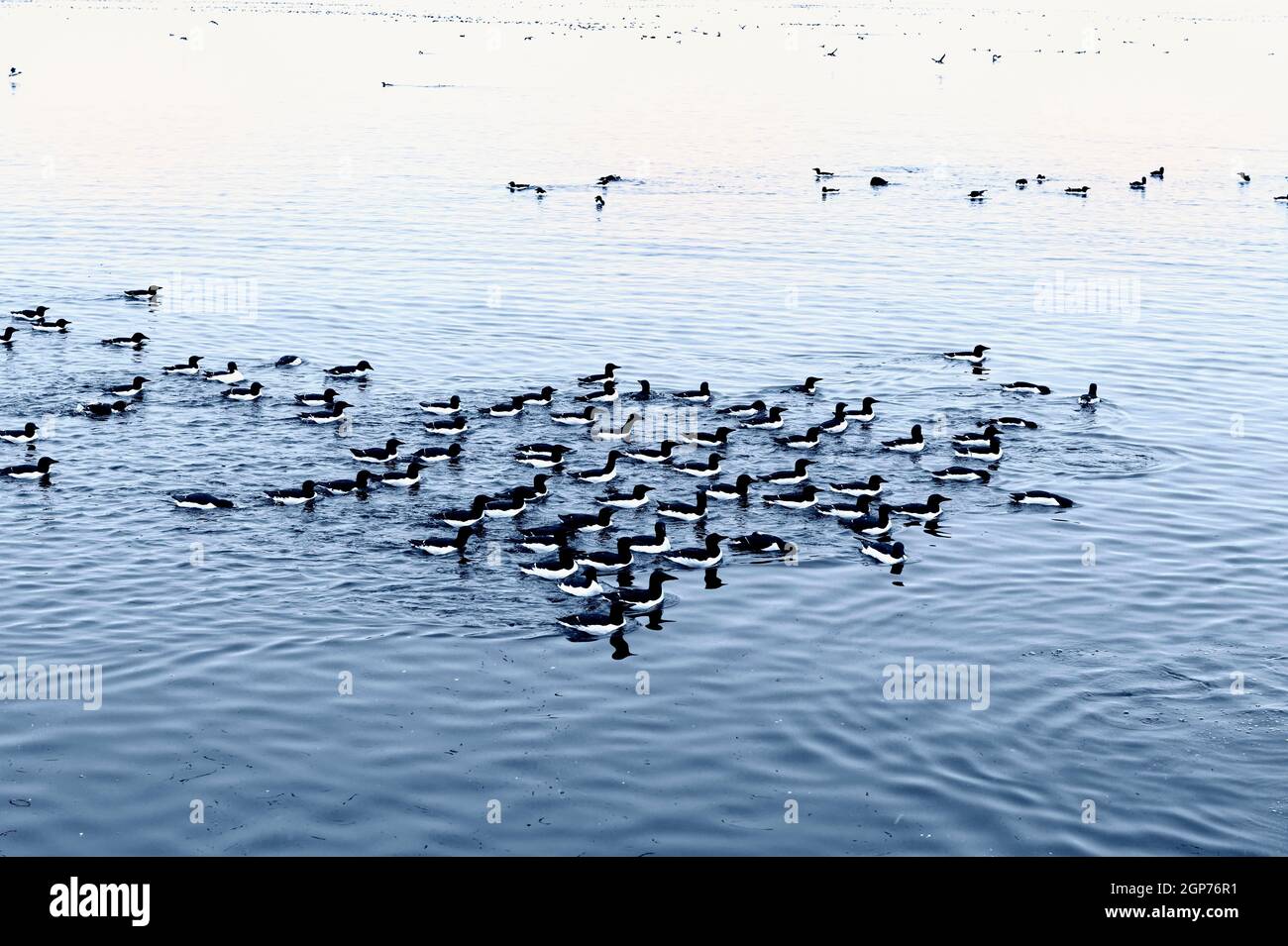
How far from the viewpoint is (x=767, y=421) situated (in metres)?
41.0

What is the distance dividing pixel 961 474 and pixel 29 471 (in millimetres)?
21994

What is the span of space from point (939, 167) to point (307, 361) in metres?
51.2

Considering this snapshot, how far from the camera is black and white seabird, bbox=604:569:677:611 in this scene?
1156 inches

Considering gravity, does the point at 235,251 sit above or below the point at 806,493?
above

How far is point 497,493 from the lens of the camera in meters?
34.8

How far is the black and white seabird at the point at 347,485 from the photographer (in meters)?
34.4

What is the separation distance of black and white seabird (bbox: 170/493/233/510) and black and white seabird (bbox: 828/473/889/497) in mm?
13917

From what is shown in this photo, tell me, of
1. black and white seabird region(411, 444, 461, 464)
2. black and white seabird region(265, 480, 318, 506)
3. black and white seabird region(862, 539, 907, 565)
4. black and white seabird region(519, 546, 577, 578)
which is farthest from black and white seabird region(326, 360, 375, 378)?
black and white seabird region(862, 539, 907, 565)

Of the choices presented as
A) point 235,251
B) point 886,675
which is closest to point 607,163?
point 235,251

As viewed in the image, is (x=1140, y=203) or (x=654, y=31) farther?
(x=654, y=31)
